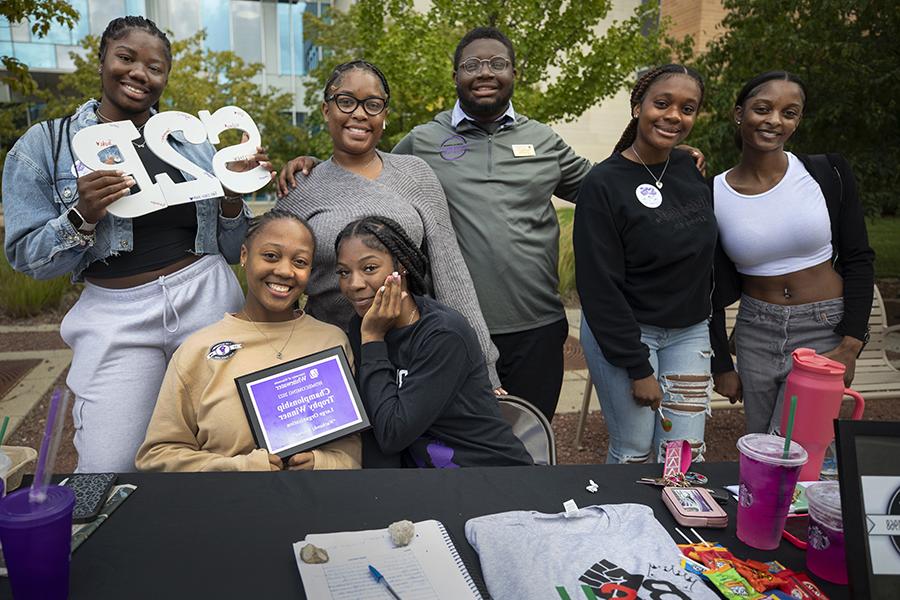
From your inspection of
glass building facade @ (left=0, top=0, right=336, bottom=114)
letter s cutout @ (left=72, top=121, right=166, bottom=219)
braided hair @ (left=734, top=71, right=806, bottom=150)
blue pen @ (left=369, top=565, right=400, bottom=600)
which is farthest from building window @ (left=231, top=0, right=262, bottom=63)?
blue pen @ (left=369, top=565, right=400, bottom=600)

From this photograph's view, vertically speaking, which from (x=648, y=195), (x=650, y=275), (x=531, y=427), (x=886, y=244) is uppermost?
(x=648, y=195)

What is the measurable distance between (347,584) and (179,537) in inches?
19.0

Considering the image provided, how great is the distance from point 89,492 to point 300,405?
2.21 feet

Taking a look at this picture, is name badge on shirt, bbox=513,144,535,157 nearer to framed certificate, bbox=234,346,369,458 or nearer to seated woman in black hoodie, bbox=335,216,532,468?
seated woman in black hoodie, bbox=335,216,532,468

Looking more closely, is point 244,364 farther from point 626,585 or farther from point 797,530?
point 797,530

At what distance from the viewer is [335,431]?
89.0 inches

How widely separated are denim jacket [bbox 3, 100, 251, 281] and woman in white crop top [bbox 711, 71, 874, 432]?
2.70m

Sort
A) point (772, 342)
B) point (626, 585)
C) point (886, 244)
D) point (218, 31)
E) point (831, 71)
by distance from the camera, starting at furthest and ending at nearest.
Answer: point (218, 31) < point (886, 244) < point (831, 71) < point (772, 342) < point (626, 585)

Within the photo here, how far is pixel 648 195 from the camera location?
2877 mm

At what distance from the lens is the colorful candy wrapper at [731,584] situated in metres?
1.49

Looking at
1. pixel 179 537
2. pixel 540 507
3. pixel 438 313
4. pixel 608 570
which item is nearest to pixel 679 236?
pixel 438 313

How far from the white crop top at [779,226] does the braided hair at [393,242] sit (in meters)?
1.47

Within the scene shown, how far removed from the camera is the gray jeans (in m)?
3.06

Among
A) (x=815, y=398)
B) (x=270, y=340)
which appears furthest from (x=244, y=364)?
(x=815, y=398)
